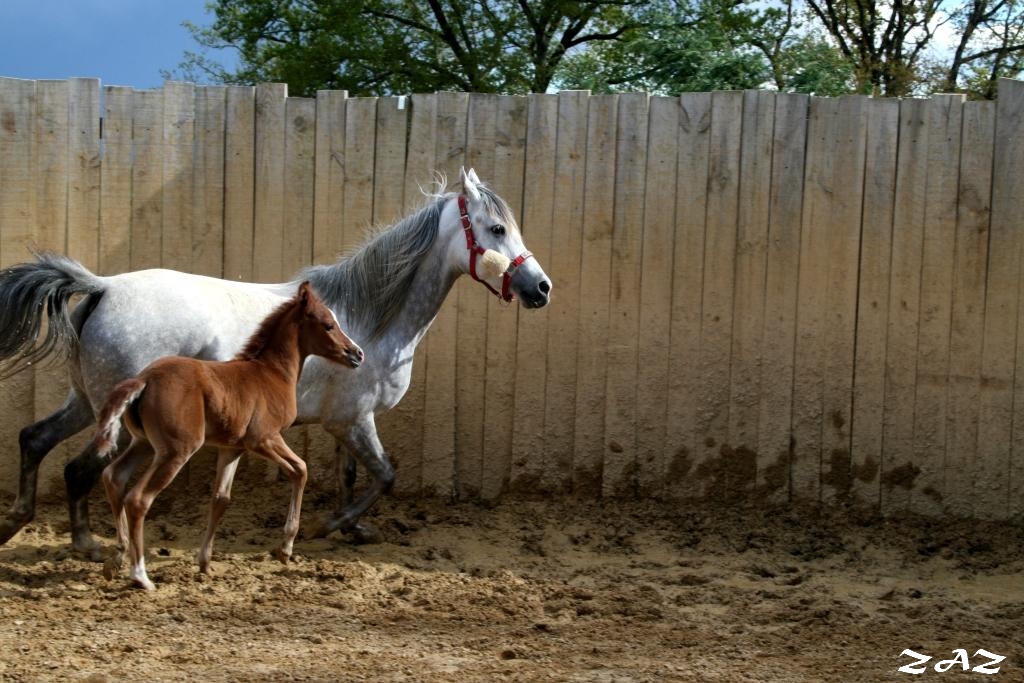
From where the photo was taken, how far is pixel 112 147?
23.0 feet

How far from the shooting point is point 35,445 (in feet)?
19.7

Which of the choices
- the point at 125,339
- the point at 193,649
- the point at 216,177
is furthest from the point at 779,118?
the point at 193,649

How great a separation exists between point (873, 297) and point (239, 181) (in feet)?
12.8

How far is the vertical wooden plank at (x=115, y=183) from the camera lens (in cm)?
700

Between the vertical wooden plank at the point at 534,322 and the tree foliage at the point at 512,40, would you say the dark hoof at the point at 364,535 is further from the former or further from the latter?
the tree foliage at the point at 512,40

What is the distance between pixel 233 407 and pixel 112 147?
2470 mm

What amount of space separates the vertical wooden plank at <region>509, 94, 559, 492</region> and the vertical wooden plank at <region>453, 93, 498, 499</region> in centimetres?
22

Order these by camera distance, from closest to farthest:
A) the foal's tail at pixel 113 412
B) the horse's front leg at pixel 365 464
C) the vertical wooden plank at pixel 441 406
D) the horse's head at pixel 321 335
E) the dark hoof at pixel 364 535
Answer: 1. the foal's tail at pixel 113 412
2. the horse's head at pixel 321 335
3. the horse's front leg at pixel 365 464
4. the dark hoof at pixel 364 535
5. the vertical wooden plank at pixel 441 406

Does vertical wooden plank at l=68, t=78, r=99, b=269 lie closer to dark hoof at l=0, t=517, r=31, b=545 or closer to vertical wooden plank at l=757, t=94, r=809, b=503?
dark hoof at l=0, t=517, r=31, b=545

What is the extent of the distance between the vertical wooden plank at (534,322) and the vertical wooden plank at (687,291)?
775mm

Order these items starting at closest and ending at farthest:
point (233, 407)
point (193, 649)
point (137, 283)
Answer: point (193, 649) < point (233, 407) < point (137, 283)

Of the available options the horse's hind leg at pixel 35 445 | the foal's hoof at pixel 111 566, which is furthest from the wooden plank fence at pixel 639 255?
the foal's hoof at pixel 111 566

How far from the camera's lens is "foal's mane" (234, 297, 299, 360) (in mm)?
5703

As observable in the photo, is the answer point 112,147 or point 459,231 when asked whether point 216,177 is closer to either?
point 112,147
